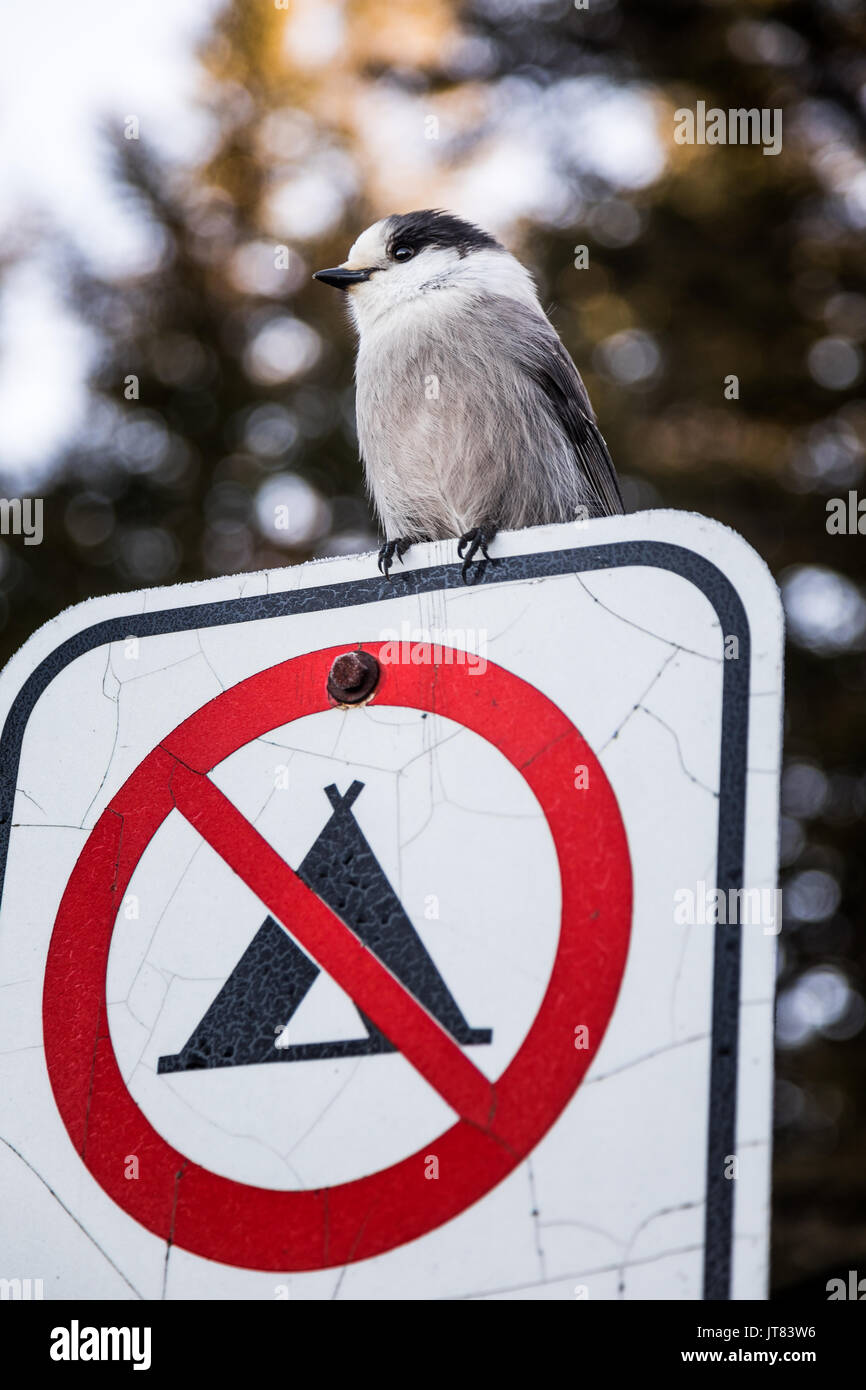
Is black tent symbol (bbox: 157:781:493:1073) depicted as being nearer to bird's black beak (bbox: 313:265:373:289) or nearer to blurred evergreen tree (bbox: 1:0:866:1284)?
bird's black beak (bbox: 313:265:373:289)

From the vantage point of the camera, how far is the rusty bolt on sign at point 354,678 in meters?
1.73

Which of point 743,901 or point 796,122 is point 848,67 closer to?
point 796,122

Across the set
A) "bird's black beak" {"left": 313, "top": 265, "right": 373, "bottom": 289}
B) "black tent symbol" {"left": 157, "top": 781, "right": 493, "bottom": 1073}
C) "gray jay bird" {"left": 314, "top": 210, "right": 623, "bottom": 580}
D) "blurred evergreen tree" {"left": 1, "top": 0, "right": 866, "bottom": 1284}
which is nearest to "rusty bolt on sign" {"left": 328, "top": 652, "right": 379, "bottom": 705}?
"black tent symbol" {"left": 157, "top": 781, "right": 493, "bottom": 1073}

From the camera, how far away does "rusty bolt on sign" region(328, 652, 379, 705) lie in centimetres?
173

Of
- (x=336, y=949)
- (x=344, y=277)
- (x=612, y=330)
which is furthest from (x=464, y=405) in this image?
(x=612, y=330)

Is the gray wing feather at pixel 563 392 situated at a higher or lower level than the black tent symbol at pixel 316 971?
higher

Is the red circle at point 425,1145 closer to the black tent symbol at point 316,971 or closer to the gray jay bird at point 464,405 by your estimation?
the black tent symbol at point 316,971

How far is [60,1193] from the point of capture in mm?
1612

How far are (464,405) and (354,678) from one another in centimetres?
177

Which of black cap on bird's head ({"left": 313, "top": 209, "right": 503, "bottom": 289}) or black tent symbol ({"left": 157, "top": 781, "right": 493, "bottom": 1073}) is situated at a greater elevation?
black cap on bird's head ({"left": 313, "top": 209, "right": 503, "bottom": 289})

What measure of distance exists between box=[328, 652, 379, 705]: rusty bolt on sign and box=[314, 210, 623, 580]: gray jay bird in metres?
1.40

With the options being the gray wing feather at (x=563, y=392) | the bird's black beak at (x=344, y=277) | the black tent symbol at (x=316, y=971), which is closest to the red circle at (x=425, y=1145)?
the black tent symbol at (x=316, y=971)

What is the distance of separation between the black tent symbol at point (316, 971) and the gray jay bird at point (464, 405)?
1.59m

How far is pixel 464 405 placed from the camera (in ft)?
11.0
